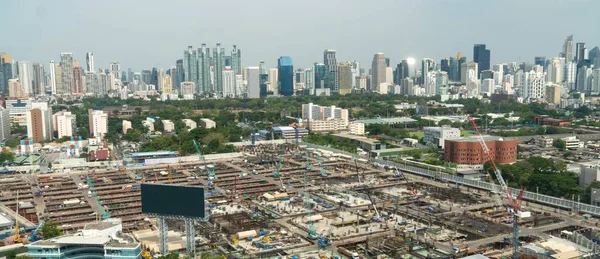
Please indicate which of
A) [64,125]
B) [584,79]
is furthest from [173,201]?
[584,79]

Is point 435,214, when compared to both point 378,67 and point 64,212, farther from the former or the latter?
point 378,67

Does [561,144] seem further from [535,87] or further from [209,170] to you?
[535,87]

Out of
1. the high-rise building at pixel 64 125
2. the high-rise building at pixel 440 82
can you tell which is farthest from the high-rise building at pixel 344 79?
the high-rise building at pixel 64 125

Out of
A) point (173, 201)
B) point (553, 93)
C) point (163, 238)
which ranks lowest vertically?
point (163, 238)

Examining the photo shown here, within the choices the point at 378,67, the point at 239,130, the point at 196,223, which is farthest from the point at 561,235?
the point at 378,67

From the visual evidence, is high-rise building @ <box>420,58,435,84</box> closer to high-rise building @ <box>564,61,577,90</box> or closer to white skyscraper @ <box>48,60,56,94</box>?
high-rise building @ <box>564,61,577,90</box>
